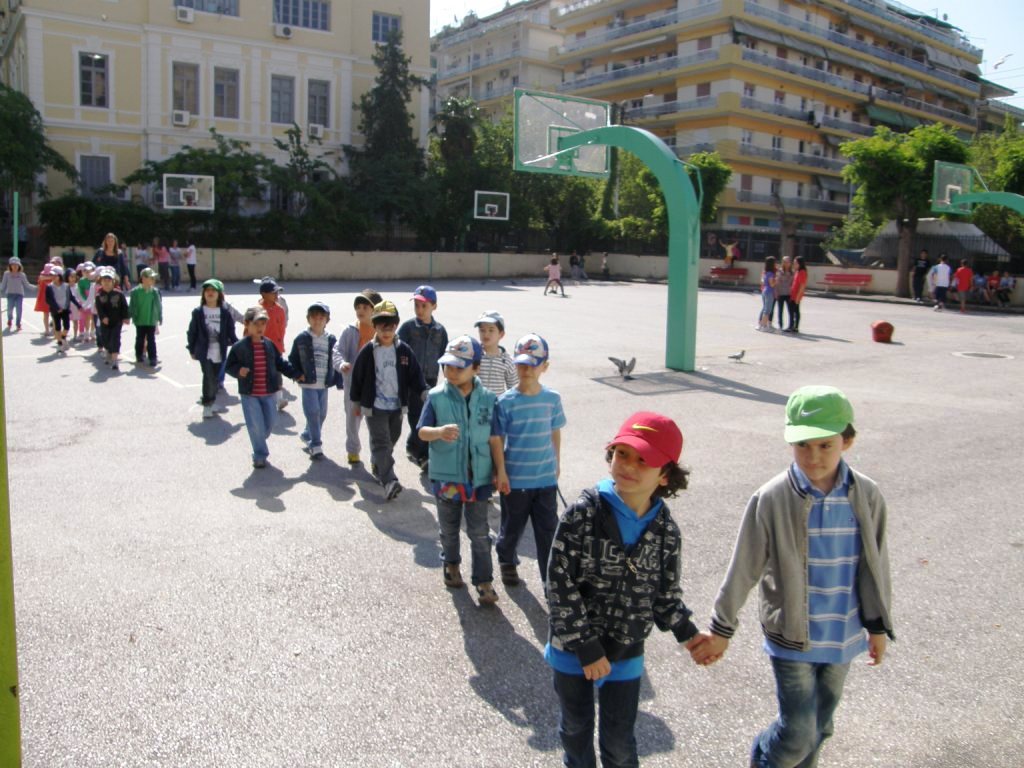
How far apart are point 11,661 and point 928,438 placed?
1005cm

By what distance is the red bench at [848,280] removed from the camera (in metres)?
37.7

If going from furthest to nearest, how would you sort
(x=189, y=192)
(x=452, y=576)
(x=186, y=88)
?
(x=186, y=88)
(x=189, y=192)
(x=452, y=576)

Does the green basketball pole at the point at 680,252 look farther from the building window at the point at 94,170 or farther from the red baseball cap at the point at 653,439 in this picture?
the building window at the point at 94,170

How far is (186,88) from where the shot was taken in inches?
1708

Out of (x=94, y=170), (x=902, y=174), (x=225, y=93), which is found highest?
(x=225, y=93)

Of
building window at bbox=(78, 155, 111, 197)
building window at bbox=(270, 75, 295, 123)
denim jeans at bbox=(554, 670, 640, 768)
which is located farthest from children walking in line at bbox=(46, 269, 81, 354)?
building window at bbox=(270, 75, 295, 123)

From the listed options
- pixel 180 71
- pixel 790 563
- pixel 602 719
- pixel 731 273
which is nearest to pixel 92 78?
pixel 180 71

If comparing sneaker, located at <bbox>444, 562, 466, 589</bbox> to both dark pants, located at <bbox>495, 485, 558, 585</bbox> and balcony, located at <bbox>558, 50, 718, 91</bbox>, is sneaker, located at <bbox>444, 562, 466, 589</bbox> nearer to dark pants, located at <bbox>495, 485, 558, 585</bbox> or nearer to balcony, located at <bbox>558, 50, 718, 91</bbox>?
dark pants, located at <bbox>495, 485, 558, 585</bbox>

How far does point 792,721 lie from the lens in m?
3.29

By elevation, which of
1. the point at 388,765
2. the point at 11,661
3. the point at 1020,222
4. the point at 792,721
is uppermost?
the point at 1020,222

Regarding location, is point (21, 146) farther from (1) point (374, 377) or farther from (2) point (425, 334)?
(1) point (374, 377)

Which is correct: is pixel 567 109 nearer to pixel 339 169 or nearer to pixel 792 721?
pixel 792 721

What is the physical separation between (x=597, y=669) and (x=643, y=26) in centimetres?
6754

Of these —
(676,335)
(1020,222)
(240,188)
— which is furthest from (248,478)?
(1020,222)
